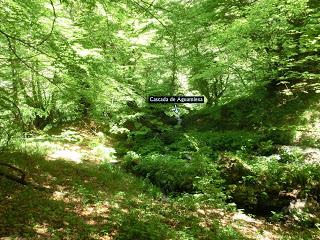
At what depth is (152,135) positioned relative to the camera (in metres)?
17.3

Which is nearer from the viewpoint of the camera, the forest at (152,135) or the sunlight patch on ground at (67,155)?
the forest at (152,135)

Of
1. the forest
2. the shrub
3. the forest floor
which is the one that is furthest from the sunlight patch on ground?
the shrub

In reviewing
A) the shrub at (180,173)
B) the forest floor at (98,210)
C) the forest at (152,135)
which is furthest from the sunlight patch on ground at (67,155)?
the shrub at (180,173)

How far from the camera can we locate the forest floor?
7.04 meters

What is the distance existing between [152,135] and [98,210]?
9046 millimetres

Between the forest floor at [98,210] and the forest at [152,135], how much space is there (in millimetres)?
48

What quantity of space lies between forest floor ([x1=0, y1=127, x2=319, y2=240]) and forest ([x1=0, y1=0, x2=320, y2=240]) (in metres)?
0.05

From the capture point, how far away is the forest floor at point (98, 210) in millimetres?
7039

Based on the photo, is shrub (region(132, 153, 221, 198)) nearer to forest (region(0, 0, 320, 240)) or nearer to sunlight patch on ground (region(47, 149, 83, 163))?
forest (region(0, 0, 320, 240))

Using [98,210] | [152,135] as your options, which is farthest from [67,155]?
[98,210]

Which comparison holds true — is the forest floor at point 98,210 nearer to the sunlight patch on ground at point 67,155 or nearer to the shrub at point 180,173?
the sunlight patch on ground at point 67,155

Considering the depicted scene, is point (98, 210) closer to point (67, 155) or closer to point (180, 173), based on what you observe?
point (180, 173)

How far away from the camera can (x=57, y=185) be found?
9742 mm

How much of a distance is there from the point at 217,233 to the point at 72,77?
6.20 m
